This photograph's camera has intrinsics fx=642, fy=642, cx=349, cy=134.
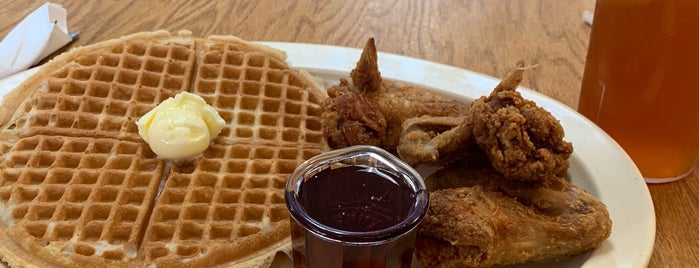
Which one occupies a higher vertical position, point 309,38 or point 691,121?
point 691,121

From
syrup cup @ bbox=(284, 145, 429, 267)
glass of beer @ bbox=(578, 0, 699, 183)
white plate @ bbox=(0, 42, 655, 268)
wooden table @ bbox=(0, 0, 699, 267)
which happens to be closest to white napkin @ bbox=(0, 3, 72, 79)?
wooden table @ bbox=(0, 0, 699, 267)

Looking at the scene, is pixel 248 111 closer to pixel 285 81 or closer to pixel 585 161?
pixel 285 81

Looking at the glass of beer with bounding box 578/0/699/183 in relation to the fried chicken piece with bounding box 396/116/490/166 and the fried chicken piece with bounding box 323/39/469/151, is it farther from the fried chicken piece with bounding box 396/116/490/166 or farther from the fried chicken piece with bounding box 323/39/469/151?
the fried chicken piece with bounding box 396/116/490/166

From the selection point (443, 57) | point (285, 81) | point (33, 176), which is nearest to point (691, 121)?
point (443, 57)

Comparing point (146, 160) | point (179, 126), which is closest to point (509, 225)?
point (179, 126)

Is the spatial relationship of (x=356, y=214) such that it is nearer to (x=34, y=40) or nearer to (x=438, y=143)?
(x=438, y=143)

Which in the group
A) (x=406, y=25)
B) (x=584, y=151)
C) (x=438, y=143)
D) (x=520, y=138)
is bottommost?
(x=406, y=25)

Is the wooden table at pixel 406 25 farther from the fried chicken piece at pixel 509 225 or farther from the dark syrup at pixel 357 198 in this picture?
the dark syrup at pixel 357 198
